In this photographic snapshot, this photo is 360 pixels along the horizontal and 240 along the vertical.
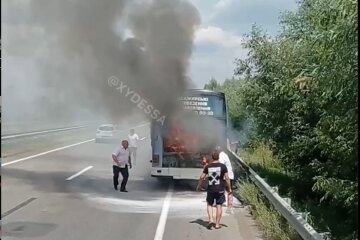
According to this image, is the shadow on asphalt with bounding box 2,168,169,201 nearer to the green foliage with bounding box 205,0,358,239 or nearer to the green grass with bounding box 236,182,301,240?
the green grass with bounding box 236,182,301,240

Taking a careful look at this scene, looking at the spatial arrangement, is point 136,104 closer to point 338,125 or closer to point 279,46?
point 279,46

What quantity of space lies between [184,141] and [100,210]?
4768 millimetres

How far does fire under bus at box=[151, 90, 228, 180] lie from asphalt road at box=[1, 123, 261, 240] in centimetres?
59

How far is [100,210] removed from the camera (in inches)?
469

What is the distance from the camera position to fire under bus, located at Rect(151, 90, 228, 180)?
16.1 m

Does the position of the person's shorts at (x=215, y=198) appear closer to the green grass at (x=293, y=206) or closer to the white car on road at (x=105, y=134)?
the green grass at (x=293, y=206)

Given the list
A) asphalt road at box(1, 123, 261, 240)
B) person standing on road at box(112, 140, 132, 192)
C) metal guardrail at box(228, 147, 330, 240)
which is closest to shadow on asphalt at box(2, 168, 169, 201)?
asphalt road at box(1, 123, 261, 240)

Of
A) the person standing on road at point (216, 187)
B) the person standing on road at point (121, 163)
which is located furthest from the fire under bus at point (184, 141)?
the person standing on road at point (216, 187)

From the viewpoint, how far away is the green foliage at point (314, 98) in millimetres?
6801

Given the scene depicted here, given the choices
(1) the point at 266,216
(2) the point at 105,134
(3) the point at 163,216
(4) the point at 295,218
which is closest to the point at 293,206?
(1) the point at 266,216

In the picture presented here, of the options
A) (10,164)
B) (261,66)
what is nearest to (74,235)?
(261,66)

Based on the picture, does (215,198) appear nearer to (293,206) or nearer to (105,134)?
(293,206)

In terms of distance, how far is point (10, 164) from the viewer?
21.3 meters

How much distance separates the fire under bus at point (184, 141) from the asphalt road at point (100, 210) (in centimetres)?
59
